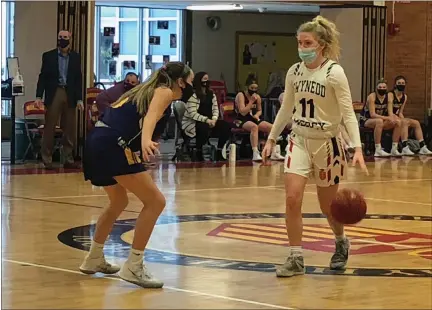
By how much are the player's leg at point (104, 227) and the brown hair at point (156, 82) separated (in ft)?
1.95

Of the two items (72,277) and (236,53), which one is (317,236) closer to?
(72,277)

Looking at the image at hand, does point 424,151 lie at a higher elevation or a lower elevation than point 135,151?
lower

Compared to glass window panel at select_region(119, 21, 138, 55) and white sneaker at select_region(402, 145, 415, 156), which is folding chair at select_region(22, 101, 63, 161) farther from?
glass window panel at select_region(119, 21, 138, 55)

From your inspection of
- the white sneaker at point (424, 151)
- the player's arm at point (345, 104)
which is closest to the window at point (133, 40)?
the white sneaker at point (424, 151)

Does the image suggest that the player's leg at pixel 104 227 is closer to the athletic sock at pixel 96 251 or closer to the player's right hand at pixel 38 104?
the athletic sock at pixel 96 251

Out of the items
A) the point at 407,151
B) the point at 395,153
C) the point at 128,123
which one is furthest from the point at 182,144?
the point at 128,123

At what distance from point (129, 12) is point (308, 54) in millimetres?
19594

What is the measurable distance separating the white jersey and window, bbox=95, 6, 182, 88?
61.2ft

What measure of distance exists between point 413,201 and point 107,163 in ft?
20.4

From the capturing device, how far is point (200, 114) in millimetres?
17578

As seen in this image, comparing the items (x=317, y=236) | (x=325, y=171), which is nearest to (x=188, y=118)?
(x=317, y=236)

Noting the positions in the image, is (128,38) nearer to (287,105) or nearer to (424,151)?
(424,151)

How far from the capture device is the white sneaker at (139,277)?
6.51 meters

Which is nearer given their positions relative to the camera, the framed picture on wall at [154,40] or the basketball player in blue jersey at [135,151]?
the basketball player in blue jersey at [135,151]
